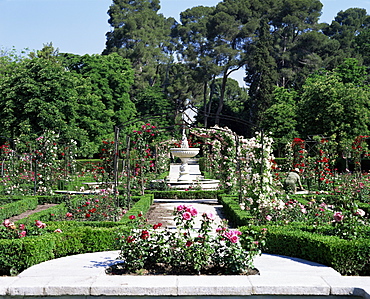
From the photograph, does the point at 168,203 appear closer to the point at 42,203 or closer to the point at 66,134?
the point at 42,203

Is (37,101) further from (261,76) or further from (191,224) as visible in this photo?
(261,76)

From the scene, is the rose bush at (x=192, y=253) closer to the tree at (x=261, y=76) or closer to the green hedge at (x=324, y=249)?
the green hedge at (x=324, y=249)

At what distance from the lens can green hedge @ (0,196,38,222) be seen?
1167 cm

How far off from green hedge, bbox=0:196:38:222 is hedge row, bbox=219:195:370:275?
A: 6.68 meters

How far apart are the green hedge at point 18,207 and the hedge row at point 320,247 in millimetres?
6680

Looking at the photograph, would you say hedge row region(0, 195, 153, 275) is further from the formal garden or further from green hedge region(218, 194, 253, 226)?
green hedge region(218, 194, 253, 226)

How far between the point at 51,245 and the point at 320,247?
401 centimetres

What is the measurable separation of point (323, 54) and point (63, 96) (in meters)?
27.3

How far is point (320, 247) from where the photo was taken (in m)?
7.04

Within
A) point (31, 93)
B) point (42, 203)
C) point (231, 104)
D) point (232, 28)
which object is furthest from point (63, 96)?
point (231, 104)

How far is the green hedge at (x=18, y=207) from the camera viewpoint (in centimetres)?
1167

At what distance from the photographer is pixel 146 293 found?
230 inches

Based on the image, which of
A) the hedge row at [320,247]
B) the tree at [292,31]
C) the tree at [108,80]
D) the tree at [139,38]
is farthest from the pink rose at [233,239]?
the tree at [139,38]

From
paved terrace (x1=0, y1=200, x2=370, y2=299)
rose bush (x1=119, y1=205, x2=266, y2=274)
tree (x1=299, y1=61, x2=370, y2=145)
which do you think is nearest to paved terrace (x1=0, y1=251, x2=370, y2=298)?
paved terrace (x1=0, y1=200, x2=370, y2=299)
